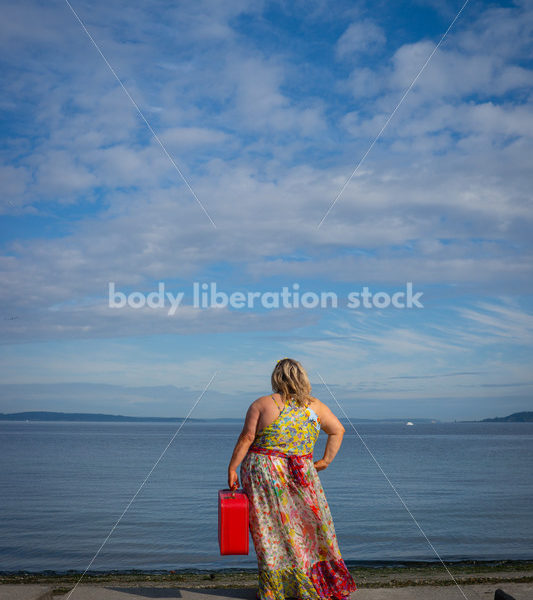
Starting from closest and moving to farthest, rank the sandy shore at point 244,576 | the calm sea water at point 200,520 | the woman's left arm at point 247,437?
1. the woman's left arm at point 247,437
2. the sandy shore at point 244,576
3. the calm sea water at point 200,520

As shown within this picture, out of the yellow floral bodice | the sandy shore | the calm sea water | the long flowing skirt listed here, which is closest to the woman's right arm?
the yellow floral bodice

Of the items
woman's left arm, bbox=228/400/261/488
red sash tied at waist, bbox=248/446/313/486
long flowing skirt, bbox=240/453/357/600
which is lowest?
long flowing skirt, bbox=240/453/357/600

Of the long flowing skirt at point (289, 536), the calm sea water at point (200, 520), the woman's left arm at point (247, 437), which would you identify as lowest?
the calm sea water at point (200, 520)

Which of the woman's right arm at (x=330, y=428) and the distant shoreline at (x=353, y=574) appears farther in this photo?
the distant shoreline at (x=353, y=574)

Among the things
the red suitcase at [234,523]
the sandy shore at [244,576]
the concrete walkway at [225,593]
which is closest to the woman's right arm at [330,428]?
the red suitcase at [234,523]

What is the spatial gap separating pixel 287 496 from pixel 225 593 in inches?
38.2

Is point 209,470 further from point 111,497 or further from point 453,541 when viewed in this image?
point 453,541

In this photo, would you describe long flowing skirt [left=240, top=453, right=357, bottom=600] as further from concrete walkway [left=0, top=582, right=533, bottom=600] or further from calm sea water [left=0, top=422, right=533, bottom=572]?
calm sea water [left=0, top=422, right=533, bottom=572]

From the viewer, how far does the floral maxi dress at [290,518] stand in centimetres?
423

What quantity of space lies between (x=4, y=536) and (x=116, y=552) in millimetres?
3093

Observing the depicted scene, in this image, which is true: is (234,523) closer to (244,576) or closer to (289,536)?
(289,536)

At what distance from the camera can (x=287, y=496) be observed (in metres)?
4.33

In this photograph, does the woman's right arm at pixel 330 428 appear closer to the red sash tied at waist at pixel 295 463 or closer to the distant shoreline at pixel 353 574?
the red sash tied at waist at pixel 295 463

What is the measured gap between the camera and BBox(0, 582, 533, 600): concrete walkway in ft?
14.6
